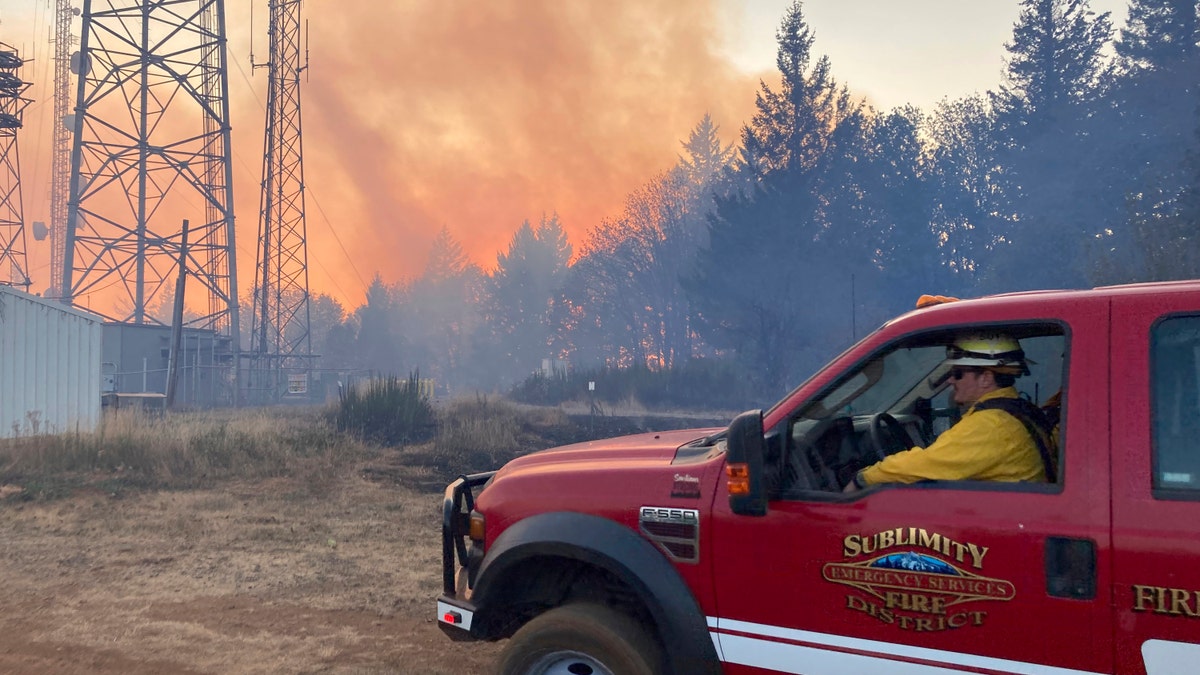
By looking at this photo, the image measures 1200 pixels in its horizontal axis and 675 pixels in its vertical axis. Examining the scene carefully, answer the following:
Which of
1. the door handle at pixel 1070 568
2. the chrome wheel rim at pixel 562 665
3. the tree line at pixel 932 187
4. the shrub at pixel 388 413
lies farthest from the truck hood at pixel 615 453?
the tree line at pixel 932 187

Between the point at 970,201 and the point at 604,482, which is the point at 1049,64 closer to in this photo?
the point at 970,201

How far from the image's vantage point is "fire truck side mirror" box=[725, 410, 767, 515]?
123 inches

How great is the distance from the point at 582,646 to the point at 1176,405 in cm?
210

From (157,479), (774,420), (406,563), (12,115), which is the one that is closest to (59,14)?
(12,115)

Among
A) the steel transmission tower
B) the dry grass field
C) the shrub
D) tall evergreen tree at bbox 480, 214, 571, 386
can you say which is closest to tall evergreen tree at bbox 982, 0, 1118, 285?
the shrub

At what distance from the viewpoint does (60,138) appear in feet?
242

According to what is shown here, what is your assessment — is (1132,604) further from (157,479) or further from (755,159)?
(755,159)

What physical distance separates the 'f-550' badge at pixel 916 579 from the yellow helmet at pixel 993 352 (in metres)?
0.69

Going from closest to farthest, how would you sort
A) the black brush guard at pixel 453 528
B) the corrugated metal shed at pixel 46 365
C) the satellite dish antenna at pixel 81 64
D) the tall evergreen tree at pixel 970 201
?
1. the black brush guard at pixel 453 528
2. the corrugated metal shed at pixel 46 365
3. the satellite dish antenna at pixel 81 64
4. the tall evergreen tree at pixel 970 201

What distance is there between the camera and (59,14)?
6438cm

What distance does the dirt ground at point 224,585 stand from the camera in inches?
223

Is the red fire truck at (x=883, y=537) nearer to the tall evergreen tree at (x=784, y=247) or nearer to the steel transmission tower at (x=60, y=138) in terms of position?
the tall evergreen tree at (x=784, y=247)

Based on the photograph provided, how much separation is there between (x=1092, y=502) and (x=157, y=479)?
12.2 meters

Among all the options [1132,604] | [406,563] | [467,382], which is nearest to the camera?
[1132,604]
